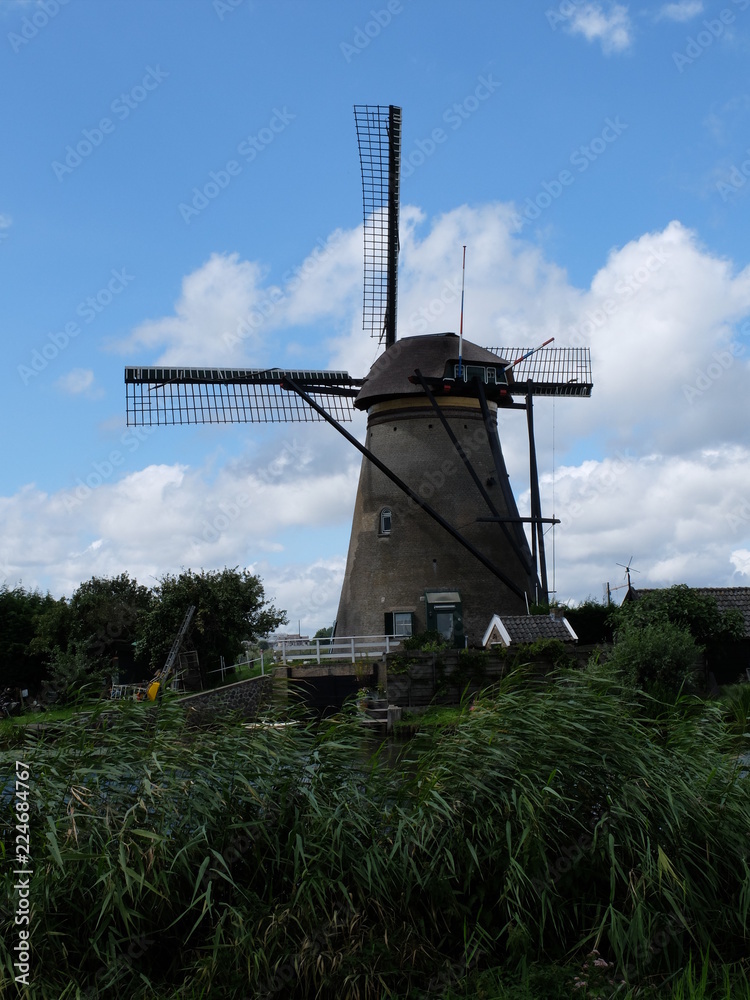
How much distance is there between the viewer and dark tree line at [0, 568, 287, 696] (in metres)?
29.2

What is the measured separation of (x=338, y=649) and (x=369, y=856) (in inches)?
707

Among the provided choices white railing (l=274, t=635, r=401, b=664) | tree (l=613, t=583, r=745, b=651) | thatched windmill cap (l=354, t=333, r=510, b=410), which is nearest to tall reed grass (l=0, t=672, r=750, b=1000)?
tree (l=613, t=583, r=745, b=651)

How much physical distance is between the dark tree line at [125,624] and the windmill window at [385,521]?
19.6 feet

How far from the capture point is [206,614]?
95.5ft

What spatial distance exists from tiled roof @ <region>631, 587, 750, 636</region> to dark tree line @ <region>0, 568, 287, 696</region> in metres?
13.1

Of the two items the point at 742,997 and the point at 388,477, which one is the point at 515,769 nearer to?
the point at 742,997

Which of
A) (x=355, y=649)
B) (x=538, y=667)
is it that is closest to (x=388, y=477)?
(x=355, y=649)

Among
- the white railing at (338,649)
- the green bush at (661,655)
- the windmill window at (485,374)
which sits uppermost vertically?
the windmill window at (485,374)

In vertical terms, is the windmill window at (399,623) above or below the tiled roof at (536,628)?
above

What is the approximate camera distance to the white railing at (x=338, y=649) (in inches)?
909

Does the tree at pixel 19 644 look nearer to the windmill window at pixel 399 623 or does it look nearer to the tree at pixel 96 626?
the tree at pixel 96 626

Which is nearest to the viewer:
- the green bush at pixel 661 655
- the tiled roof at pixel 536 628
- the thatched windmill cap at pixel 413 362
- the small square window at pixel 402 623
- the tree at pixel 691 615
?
the green bush at pixel 661 655

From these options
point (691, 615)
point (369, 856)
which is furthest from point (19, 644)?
point (369, 856)

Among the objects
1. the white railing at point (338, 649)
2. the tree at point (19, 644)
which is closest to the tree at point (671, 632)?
the white railing at point (338, 649)
